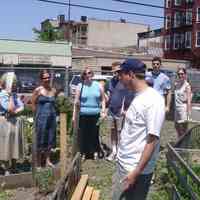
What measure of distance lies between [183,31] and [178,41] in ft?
5.19

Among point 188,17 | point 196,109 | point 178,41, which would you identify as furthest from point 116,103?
point 178,41

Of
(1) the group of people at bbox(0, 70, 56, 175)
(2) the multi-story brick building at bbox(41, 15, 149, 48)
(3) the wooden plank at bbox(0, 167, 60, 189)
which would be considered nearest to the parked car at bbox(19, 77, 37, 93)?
(1) the group of people at bbox(0, 70, 56, 175)

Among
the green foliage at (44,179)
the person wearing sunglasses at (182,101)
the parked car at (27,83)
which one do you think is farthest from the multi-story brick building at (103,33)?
the green foliage at (44,179)

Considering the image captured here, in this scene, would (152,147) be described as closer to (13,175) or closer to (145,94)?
(145,94)

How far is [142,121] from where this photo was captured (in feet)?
14.4

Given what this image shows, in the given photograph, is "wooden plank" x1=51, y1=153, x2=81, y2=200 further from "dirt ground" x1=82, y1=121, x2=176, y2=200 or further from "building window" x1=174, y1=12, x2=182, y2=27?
"building window" x1=174, y1=12, x2=182, y2=27

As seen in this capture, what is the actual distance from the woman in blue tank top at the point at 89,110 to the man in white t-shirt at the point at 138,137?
15.3 ft

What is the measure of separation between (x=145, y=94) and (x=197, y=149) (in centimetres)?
275

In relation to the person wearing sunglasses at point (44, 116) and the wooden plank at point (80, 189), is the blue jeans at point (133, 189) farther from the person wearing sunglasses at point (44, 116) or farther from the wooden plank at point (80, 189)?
the person wearing sunglasses at point (44, 116)

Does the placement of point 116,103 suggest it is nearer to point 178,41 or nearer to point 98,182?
point 98,182

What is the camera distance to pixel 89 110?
9.41 m

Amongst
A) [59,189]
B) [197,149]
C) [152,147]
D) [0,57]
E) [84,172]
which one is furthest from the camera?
[0,57]

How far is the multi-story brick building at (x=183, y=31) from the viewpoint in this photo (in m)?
71.8

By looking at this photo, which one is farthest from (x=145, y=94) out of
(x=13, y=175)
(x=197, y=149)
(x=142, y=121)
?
(x=13, y=175)
